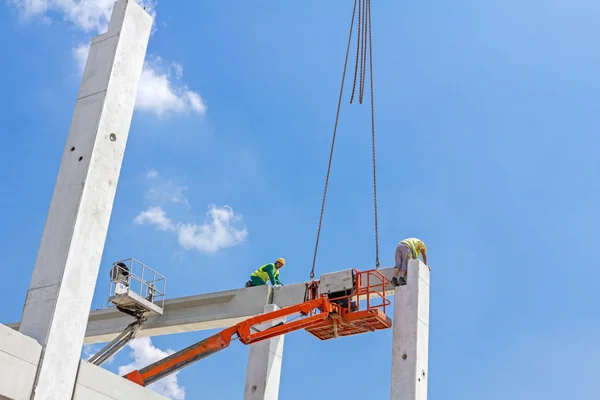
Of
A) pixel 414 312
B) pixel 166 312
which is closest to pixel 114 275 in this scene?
pixel 166 312

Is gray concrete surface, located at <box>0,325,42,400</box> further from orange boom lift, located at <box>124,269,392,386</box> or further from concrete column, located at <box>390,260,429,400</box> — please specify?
concrete column, located at <box>390,260,429,400</box>

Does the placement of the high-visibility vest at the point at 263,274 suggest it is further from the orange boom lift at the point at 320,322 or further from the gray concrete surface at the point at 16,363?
the gray concrete surface at the point at 16,363

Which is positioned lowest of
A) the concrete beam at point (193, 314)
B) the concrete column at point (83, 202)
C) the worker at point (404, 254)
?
the concrete column at point (83, 202)

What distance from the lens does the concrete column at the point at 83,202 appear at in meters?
9.87

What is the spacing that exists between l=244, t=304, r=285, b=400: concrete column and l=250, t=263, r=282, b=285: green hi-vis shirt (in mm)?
882

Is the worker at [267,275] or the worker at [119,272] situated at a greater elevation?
the worker at [267,275]

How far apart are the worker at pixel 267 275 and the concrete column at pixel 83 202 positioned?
35.1 ft

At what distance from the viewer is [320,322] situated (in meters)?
18.2

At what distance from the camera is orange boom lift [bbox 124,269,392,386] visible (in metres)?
18.0

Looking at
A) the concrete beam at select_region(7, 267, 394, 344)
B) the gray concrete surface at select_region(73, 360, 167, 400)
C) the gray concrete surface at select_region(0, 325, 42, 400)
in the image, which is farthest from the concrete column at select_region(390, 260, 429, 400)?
the gray concrete surface at select_region(0, 325, 42, 400)

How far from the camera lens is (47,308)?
32.6 feet

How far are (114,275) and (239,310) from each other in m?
3.42

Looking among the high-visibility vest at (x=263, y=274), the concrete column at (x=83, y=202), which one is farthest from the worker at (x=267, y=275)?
the concrete column at (x=83, y=202)

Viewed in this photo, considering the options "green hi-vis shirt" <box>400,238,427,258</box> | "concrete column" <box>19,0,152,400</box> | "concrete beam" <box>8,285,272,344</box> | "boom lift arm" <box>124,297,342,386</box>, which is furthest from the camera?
"concrete beam" <box>8,285,272,344</box>
